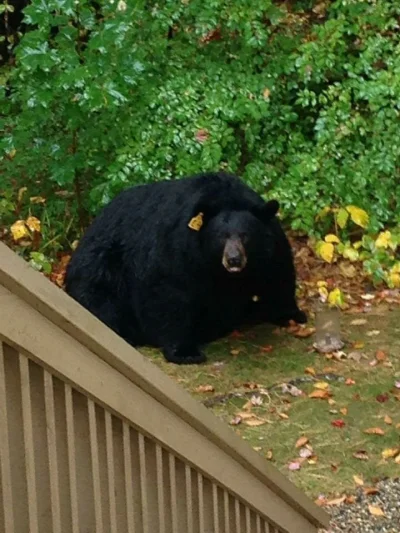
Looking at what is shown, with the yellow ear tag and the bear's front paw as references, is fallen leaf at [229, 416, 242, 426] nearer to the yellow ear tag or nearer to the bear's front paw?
the bear's front paw

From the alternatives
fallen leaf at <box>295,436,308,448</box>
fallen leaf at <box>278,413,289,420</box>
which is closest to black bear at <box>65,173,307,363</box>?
fallen leaf at <box>278,413,289,420</box>

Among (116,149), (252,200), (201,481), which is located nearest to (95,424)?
(201,481)

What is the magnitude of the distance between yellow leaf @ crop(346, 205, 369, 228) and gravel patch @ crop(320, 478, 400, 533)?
3413 millimetres

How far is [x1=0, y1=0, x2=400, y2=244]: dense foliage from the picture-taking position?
6.72m

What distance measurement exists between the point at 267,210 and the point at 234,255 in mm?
449

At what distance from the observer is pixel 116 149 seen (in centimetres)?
716

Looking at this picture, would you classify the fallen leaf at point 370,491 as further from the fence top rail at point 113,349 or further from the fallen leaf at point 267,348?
the fallen leaf at point 267,348

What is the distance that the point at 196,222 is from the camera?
208 inches

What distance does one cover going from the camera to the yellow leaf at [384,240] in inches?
268

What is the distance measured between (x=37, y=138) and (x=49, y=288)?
6179 mm

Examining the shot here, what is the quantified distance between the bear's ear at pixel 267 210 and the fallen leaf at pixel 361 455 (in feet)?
5.81

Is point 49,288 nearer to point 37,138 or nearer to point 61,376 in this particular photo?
point 61,376

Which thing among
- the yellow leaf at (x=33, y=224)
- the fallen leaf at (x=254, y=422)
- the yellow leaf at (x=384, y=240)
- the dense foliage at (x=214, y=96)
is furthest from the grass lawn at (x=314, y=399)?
the yellow leaf at (x=33, y=224)

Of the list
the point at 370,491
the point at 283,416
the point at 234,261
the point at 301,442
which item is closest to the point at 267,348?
the point at 234,261
